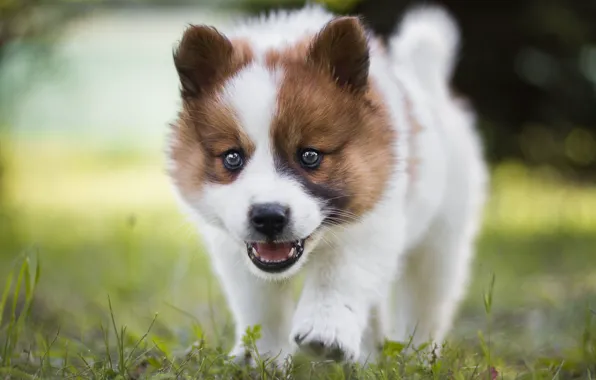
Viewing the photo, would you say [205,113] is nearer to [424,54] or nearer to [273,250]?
[273,250]

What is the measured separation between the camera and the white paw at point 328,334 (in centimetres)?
325

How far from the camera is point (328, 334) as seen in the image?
326cm

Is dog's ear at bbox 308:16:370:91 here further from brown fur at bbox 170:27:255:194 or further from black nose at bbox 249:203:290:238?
black nose at bbox 249:203:290:238

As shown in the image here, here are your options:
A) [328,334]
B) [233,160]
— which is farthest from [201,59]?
[328,334]

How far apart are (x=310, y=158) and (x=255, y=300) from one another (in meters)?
0.78

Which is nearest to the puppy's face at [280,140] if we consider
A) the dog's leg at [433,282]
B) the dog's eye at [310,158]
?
the dog's eye at [310,158]

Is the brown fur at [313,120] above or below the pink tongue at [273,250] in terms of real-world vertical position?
above

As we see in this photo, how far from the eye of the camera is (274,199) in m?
3.12

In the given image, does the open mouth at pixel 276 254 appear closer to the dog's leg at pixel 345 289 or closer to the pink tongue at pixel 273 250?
the pink tongue at pixel 273 250

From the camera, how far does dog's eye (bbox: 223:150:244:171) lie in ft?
11.0

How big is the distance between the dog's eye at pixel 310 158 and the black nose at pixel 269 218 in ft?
0.87

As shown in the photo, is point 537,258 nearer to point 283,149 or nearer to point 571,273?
point 571,273

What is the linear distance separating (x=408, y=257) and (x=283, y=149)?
174cm

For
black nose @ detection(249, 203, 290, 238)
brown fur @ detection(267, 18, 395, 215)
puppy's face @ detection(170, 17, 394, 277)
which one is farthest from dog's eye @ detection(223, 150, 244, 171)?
black nose @ detection(249, 203, 290, 238)
